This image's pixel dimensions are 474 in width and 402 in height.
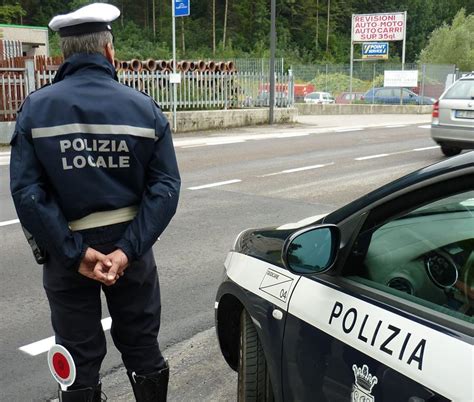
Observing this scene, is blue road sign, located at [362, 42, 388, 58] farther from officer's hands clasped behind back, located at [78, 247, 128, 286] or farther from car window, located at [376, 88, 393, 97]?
officer's hands clasped behind back, located at [78, 247, 128, 286]

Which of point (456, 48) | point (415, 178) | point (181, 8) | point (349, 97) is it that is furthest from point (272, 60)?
point (456, 48)

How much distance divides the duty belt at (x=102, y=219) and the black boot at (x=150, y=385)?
678 mm

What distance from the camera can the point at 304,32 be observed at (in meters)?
67.5

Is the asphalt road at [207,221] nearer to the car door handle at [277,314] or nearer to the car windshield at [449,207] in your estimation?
the car door handle at [277,314]

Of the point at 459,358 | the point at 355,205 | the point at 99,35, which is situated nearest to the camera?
the point at 459,358

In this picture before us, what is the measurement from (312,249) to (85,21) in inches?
46.3

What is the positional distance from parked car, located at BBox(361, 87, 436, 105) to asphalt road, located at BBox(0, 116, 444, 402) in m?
Result: 13.7

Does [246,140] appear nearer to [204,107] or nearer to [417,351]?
[204,107]

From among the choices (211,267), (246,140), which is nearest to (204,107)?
(246,140)

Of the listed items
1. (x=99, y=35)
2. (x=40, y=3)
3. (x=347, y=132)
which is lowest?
(x=347, y=132)

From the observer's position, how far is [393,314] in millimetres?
1767

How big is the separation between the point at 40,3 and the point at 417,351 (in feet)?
214

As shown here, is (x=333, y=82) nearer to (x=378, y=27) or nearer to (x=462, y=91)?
(x=378, y=27)

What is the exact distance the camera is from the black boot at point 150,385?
2.51 metres
